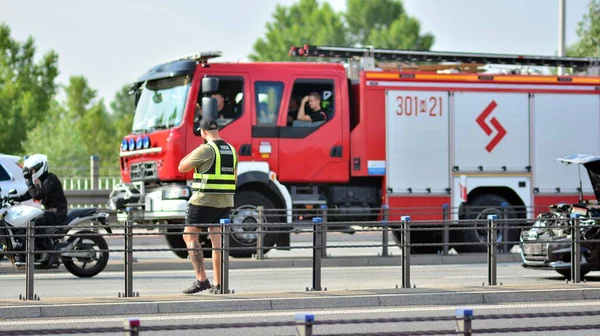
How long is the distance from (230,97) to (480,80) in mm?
4502

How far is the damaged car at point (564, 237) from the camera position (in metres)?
15.7

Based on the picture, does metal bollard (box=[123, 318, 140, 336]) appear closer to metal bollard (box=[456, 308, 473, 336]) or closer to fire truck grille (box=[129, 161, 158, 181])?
metal bollard (box=[456, 308, 473, 336])

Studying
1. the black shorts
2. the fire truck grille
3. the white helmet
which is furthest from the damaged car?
the fire truck grille

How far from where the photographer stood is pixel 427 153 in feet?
71.4

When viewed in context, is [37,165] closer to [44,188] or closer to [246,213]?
[44,188]

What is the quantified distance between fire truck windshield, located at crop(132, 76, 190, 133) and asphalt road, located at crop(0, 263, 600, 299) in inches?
114

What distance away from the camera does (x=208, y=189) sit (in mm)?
13438

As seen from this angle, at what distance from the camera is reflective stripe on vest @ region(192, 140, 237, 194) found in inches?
527

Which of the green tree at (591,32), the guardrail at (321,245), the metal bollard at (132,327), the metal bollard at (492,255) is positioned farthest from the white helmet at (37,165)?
the green tree at (591,32)

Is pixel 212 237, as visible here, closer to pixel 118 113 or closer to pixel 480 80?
pixel 480 80

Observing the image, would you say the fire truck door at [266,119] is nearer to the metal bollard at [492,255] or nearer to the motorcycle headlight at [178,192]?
the motorcycle headlight at [178,192]

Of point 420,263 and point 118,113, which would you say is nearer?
point 420,263

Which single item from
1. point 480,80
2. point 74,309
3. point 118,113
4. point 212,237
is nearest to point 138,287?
point 212,237

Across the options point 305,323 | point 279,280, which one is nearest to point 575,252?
point 279,280
